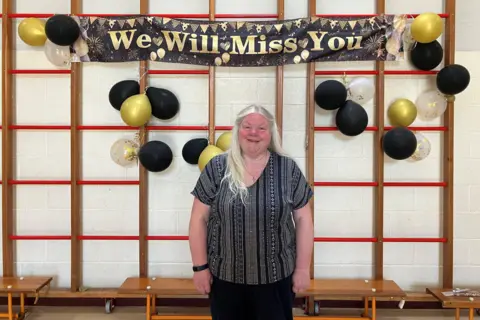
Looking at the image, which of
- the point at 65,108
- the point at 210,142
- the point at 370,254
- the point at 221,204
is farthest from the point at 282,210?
the point at 65,108

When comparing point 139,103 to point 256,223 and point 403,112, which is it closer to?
point 256,223

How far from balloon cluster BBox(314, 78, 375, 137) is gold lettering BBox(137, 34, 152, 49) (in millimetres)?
1336

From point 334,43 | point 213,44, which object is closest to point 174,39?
point 213,44

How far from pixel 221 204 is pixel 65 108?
6.59 feet

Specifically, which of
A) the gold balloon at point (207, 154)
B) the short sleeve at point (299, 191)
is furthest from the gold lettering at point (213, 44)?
the short sleeve at point (299, 191)

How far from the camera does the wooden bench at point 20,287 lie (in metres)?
3.07

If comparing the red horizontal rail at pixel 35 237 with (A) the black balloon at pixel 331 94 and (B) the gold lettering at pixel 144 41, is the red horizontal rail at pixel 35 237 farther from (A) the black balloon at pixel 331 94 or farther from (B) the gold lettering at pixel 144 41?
(A) the black balloon at pixel 331 94

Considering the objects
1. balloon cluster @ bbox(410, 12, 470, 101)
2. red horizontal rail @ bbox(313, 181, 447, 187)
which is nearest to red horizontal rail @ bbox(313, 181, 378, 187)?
red horizontal rail @ bbox(313, 181, 447, 187)

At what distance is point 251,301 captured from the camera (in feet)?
6.83

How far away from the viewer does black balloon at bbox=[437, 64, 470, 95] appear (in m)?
3.14

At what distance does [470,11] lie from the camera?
11.0 ft

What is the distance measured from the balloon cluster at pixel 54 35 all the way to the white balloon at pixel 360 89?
211cm

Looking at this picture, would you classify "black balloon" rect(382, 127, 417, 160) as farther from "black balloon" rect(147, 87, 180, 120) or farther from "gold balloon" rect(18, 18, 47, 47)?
"gold balloon" rect(18, 18, 47, 47)

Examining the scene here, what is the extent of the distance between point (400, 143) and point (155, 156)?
5.91 ft
